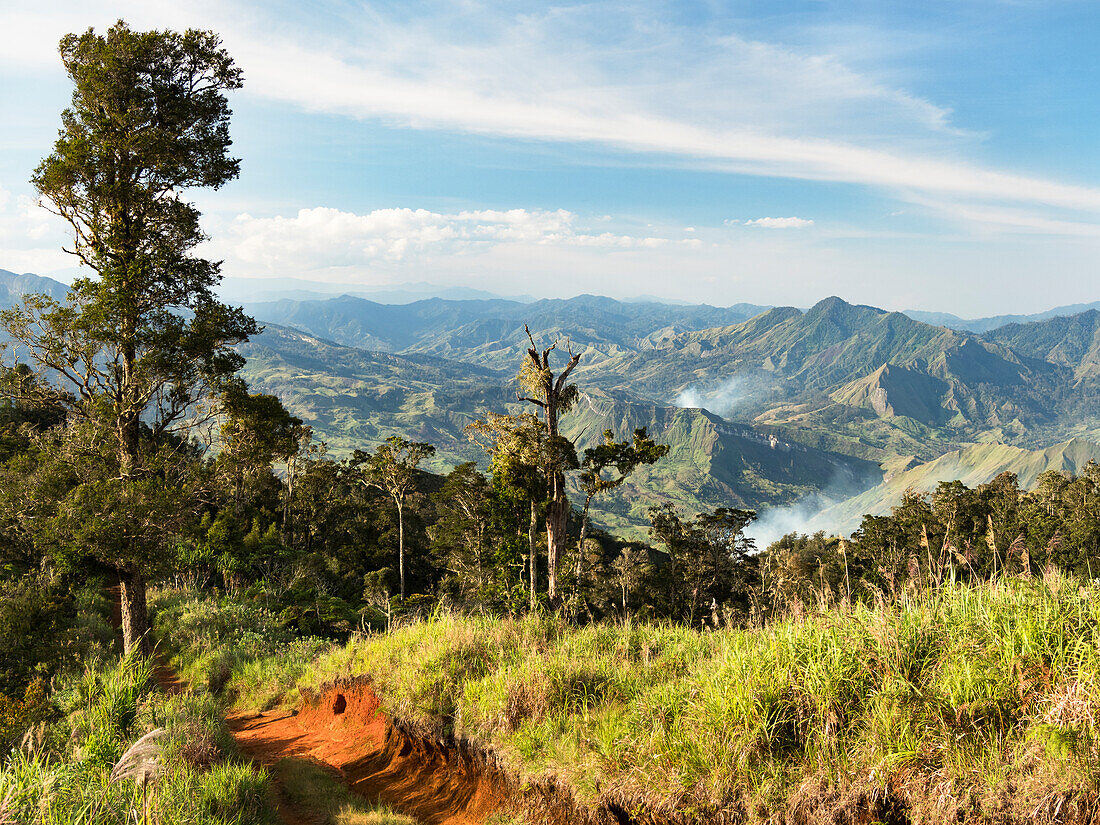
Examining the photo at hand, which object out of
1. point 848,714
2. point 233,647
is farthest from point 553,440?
point 848,714

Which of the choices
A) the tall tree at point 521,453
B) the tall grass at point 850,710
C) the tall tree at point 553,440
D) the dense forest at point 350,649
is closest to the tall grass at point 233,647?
the dense forest at point 350,649

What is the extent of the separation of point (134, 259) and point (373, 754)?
1197 centimetres

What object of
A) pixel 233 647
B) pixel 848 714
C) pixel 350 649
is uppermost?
pixel 848 714

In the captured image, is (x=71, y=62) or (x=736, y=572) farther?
(x=736, y=572)

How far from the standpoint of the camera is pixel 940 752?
3.71 meters

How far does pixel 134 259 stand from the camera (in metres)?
12.6

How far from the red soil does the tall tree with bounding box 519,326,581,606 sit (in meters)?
9.81

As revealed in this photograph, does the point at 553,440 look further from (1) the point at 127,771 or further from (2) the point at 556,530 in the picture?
(1) the point at 127,771

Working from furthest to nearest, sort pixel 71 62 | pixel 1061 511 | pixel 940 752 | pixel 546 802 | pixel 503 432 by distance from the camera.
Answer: pixel 1061 511 → pixel 503 432 → pixel 71 62 → pixel 546 802 → pixel 940 752

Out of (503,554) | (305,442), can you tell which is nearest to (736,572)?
(503,554)

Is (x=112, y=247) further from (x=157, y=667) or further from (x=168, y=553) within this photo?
(x=157, y=667)

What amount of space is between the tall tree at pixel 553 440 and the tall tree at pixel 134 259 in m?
8.48

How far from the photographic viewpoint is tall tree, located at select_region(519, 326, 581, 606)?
59.3ft

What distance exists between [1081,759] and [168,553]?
14844 mm
